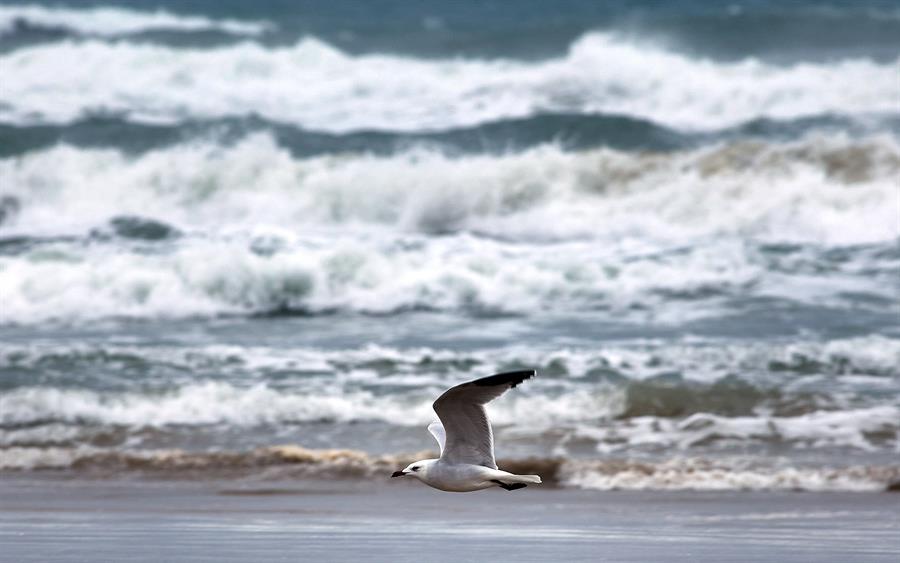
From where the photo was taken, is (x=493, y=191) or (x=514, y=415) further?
(x=493, y=191)

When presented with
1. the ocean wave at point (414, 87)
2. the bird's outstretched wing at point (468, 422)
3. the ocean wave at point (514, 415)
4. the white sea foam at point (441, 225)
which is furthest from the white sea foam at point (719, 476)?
the ocean wave at point (414, 87)

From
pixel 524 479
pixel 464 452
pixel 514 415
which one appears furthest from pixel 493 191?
pixel 524 479

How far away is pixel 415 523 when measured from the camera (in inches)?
297

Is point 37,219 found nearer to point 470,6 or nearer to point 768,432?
point 768,432

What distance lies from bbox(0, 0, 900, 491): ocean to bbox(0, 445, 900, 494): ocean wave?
2 cm

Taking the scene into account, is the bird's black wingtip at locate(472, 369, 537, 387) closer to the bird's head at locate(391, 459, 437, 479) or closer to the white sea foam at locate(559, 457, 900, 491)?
the bird's head at locate(391, 459, 437, 479)

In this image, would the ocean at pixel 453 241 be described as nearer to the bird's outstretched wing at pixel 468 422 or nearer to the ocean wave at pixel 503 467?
the ocean wave at pixel 503 467

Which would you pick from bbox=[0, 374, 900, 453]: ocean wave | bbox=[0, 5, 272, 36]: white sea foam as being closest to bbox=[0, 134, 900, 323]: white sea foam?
bbox=[0, 374, 900, 453]: ocean wave

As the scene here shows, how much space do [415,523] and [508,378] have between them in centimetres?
172

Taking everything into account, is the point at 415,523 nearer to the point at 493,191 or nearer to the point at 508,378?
the point at 508,378

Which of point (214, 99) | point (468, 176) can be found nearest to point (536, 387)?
point (468, 176)

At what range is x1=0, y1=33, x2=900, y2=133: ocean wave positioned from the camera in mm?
21641

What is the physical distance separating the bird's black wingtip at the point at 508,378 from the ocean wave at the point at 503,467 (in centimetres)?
237

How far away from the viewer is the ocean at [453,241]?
31.4 ft
